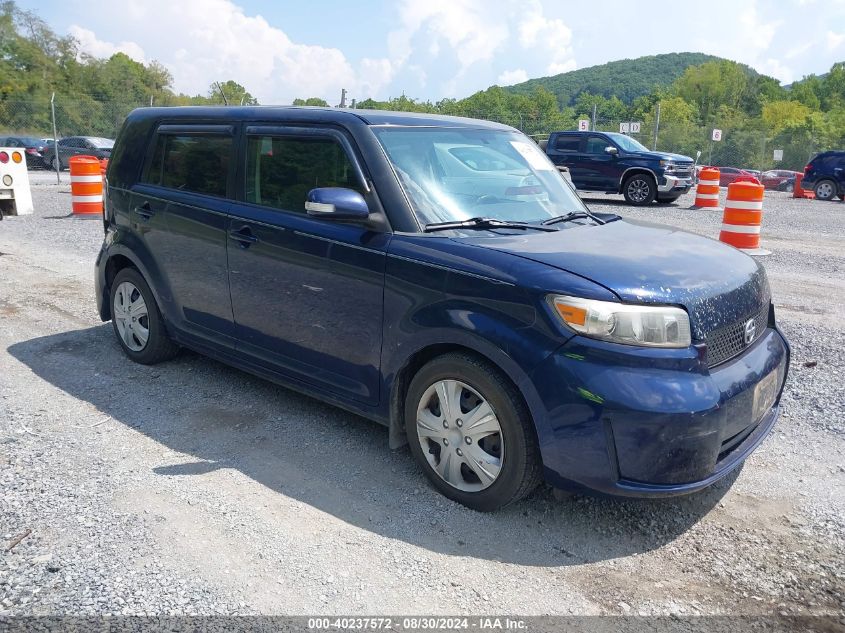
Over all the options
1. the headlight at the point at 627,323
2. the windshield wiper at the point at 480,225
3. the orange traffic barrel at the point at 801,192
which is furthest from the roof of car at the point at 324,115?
the orange traffic barrel at the point at 801,192

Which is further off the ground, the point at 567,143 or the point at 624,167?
the point at 567,143

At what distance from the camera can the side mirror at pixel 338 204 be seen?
12.0ft

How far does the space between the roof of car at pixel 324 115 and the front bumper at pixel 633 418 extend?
1.88m

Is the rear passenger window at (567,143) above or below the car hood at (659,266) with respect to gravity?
above

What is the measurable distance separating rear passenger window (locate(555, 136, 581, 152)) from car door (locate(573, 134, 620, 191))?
268mm

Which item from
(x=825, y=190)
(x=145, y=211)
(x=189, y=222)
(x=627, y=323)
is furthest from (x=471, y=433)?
(x=825, y=190)

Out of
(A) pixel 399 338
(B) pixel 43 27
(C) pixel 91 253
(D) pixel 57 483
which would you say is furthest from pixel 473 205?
(B) pixel 43 27

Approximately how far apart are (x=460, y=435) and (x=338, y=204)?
4.27 feet

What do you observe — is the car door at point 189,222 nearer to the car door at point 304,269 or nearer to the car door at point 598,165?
the car door at point 304,269

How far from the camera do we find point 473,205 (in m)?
3.93

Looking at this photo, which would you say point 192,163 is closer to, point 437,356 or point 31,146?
point 437,356

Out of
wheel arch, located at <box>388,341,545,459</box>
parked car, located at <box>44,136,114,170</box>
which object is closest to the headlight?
wheel arch, located at <box>388,341,545,459</box>

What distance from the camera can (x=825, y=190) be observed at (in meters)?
23.8

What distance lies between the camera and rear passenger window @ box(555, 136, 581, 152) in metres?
19.7
